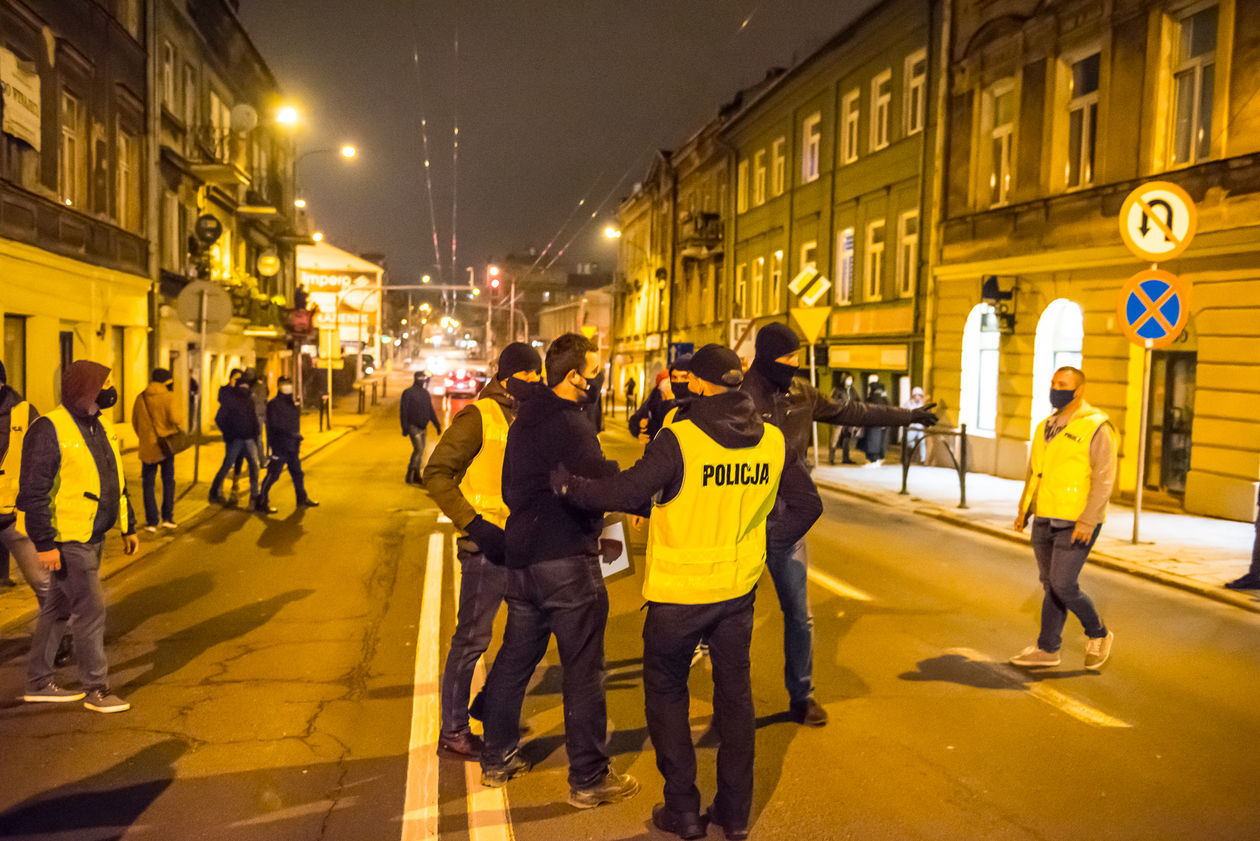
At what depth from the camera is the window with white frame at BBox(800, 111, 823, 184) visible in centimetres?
2896

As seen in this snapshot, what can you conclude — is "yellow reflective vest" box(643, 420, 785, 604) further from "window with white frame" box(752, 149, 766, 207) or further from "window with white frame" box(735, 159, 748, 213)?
"window with white frame" box(735, 159, 748, 213)

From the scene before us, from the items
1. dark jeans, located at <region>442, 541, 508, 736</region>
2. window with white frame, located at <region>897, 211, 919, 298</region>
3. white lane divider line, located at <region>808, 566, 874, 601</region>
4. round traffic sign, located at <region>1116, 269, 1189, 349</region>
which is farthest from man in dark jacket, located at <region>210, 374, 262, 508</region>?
window with white frame, located at <region>897, 211, 919, 298</region>

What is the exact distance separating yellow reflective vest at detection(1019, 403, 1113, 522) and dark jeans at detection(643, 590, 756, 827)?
3138 mm

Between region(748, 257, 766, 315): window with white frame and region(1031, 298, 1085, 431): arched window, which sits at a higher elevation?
region(748, 257, 766, 315): window with white frame

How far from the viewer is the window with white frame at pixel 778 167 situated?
103 feet

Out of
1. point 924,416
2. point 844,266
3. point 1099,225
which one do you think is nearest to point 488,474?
point 924,416

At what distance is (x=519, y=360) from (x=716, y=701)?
1712 mm

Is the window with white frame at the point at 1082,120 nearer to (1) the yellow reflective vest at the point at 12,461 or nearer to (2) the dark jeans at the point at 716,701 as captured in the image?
(2) the dark jeans at the point at 716,701

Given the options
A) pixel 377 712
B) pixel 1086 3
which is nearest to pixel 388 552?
pixel 377 712

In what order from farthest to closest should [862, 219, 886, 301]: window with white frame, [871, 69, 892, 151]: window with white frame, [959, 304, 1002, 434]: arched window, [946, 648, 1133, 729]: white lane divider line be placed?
[862, 219, 886, 301]: window with white frame
[871, 69, 892, 151]: window with white frame
[959, 304, 1002, 434]: arched window
[946, 648, 1133, 729]: white lane divider line

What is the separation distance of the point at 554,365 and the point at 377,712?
2408 millimetres

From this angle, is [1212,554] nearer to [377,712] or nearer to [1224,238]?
[1224,238]

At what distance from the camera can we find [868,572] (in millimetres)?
9852

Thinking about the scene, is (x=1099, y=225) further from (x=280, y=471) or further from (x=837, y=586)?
(x=280, y=471)
